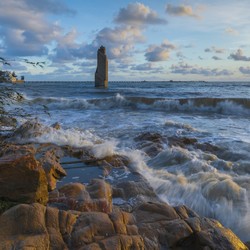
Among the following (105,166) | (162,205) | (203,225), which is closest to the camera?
(203,225)

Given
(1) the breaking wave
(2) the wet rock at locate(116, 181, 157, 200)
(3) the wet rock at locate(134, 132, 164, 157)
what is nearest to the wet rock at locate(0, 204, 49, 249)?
(2) the wet rock at locate(116, 181, 157, 200)

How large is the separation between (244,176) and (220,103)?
59.6 ft

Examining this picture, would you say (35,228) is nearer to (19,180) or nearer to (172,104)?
(19,180)

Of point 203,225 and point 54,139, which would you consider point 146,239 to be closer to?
point 203,225

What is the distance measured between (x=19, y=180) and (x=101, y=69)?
59475 mm

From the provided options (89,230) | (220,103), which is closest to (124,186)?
(89,230)

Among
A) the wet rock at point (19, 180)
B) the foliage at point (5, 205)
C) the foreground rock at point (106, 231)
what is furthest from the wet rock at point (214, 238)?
the foliage at point (5, 205)

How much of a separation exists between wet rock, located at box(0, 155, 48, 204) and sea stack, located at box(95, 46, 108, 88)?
57544mm

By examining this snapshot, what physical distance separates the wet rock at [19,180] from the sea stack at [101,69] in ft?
189

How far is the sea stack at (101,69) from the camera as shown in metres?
61.5

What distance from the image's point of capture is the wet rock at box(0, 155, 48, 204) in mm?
3971

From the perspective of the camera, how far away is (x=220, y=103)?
23.8 m

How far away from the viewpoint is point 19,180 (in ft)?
13.2

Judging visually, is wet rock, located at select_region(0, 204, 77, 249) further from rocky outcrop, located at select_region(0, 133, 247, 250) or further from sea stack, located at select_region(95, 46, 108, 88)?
sea stack, located at select_region(95, 46, 108, 88)
